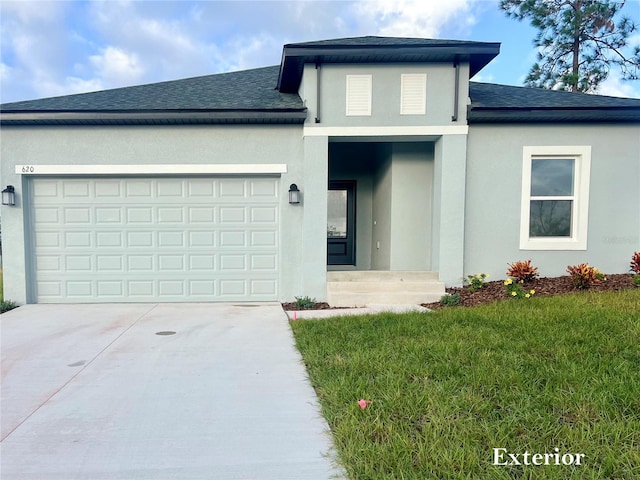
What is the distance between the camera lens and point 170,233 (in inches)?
278

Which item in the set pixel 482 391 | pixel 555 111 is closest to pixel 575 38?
pixel 555 111

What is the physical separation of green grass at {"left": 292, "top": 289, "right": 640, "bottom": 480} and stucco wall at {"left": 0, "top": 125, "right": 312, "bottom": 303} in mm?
2940

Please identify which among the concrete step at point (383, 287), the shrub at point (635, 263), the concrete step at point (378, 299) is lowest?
the concrete step at point (378, 299)

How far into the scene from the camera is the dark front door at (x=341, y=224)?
31.9ft

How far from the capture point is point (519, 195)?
6.95 meters

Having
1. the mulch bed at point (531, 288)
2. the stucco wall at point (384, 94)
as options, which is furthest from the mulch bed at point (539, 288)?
the stucco wall at point (384, 94)

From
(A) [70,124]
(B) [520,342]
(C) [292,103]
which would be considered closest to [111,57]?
(A) [70,124]

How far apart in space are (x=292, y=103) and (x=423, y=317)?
4.77 m

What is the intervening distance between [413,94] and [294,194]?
114 inches

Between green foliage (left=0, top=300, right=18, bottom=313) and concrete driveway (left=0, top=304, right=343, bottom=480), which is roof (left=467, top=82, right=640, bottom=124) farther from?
green foliage (left=0, top=300, right=18, bottom=313)

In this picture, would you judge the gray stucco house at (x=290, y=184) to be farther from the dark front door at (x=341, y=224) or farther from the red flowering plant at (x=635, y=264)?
the dark front door at (x=341, y=224)

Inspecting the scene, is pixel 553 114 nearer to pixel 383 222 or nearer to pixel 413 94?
pixel 413 94

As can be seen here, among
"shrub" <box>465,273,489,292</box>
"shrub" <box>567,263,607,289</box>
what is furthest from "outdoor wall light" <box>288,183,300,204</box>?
"shrub" <box>567,263,607,289</box>

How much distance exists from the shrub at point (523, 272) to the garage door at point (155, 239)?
447cm
